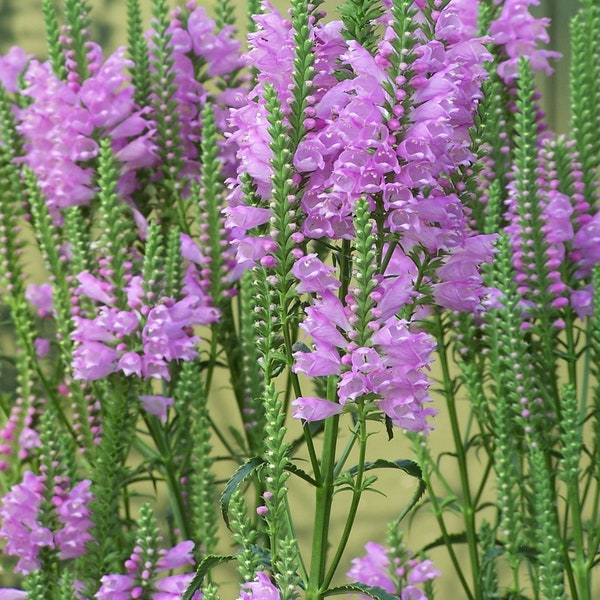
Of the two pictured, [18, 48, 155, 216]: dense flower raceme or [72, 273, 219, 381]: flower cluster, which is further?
[18, 48, 155, 216]: dense flower raceme

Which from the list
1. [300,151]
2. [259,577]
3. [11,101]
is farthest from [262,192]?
[11,101]

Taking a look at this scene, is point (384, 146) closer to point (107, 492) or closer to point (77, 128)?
point (107, 492)

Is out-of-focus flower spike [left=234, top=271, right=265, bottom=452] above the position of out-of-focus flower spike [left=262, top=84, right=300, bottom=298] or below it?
below

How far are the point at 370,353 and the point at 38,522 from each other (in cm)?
64

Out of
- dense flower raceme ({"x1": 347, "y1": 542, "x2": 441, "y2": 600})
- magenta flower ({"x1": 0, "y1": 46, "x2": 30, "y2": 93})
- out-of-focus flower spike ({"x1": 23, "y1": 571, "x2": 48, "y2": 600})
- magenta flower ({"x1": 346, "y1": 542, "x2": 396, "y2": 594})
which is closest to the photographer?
out-of-focus flower spike ({"x1": 23, "y1": 571, "x2": 48, "y2": 600})

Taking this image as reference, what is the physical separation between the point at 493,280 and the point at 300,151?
62cm

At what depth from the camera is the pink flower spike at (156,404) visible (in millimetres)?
1396

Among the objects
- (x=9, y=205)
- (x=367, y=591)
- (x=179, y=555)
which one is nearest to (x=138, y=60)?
(x=9, y=205)

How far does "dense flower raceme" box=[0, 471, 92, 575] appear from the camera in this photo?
1.28 m

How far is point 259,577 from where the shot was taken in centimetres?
88

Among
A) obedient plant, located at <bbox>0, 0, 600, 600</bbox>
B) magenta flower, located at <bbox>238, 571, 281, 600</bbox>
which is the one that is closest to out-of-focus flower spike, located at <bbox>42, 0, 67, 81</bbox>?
obedient plant, located at <bbox>0, 0, 600, 600</bbox>

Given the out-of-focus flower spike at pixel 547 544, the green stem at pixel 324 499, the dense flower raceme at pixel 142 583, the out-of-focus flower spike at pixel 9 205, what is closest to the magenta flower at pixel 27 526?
the dense flower raceme at pixel 142 583

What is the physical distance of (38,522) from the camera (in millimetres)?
1278

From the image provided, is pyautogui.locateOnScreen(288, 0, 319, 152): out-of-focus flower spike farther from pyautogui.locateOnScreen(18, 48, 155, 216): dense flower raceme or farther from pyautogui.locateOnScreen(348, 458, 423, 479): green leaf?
pyautogui.locateOnScreen(18, 48, 155, 216): dense flower raceme
